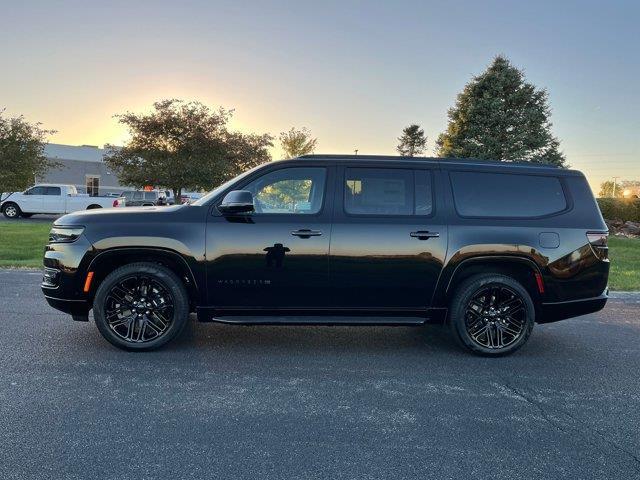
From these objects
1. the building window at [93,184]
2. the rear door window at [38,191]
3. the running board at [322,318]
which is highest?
the building window at [93,184]

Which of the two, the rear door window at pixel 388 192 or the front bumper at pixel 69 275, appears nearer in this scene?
the front bumper at pixel 69 275

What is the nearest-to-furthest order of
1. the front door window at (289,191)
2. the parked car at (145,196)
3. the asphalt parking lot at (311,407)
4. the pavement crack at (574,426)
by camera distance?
the asphalt parking lot at (311,407) < the pavement crack at (574,426) < the front door window at (289,191) < the parked car at (145,196)

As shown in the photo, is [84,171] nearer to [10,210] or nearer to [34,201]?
[10,210]

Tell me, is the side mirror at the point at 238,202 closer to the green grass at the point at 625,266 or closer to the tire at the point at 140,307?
the tire at the point at 140,307

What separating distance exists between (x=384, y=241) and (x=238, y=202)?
1.43 meters

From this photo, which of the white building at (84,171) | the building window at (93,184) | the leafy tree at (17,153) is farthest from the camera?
the building window at (93,184)

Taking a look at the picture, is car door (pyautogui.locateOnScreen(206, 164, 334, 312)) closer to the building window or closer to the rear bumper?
the rear bumper

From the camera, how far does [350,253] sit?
4.85 m

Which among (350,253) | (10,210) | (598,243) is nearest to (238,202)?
(350,253)

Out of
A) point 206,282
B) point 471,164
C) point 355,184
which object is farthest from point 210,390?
point 471,164

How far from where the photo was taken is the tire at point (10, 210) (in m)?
26.5

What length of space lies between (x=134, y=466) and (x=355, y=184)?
3150 mm

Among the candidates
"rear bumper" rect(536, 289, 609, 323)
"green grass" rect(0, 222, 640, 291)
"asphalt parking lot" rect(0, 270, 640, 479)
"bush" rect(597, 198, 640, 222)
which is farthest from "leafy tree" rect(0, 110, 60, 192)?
"bush" rect(597, 198, 640, 222)

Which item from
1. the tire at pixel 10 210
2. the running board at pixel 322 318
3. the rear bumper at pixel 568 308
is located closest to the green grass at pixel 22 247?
the running board at pixel 322 318
